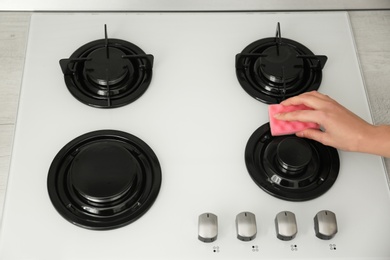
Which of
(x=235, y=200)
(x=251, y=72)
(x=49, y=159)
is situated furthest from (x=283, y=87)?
(x=49, y=159)

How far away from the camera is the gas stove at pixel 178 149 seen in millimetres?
1047

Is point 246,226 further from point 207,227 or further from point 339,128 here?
point 339,128

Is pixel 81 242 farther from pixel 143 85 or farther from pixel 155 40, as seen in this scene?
pixel 155 40

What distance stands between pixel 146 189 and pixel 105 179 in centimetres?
9

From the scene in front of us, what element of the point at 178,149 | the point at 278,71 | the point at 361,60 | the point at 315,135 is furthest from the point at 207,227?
the point at 361,60

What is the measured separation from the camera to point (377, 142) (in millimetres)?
1085

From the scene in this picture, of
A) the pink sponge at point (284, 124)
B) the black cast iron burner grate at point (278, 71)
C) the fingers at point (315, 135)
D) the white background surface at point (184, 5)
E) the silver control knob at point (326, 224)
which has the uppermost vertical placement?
the white background surface at point (184, 5)

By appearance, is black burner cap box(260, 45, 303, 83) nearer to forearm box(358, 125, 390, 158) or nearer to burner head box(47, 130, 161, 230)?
forearm box(358, 125, 390, 158)

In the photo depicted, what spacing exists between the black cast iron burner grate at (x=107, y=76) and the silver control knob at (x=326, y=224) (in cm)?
50

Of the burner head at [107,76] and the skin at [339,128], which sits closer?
the skin at [339,128]

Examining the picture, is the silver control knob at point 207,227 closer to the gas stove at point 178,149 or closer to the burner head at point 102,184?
the gas stove at point 178,149

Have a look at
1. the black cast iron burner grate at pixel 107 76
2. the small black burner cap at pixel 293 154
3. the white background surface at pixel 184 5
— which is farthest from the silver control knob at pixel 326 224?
the white background surface at pixel 184 5

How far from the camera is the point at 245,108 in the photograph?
122cm

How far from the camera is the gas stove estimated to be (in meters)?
1.05
